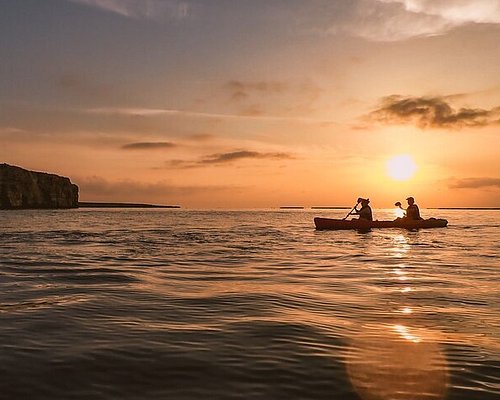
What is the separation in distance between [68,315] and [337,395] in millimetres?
5206

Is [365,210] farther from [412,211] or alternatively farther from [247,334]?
[247,334]

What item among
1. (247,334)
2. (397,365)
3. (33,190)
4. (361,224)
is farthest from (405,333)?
(33,190)

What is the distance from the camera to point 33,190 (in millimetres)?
139000

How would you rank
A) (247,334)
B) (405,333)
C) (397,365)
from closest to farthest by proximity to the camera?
(397,365) < (247,334) < (405,333)

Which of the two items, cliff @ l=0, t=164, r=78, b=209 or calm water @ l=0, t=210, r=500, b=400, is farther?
cliff @ l=0, t=164, r=78, b=209

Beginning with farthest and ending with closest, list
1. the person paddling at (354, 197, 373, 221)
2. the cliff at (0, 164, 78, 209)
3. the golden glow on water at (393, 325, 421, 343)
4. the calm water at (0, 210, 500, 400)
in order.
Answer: the cliff at (0, 164, 78, 209)
the person paddling at (354, 197, 373, 221)
the golden glow on water at (393, 325, 421, 343)
the calm water at (0, 210, 500, 400)

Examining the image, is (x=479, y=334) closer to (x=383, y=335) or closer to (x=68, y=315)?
(x=383, y=335)

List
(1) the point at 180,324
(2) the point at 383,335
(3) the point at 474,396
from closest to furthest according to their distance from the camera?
(3) the point at 474,396
(2) the point at 383,335
(1) the point at 180,324

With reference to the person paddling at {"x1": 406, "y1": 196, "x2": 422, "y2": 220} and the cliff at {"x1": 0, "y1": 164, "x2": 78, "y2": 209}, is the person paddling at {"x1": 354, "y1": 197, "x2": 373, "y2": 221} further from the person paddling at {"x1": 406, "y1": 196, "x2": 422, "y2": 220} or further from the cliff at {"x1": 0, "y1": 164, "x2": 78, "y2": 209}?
the cliff at {"x1": 0, "y1": 164, "x2": 78, "y2": 209}

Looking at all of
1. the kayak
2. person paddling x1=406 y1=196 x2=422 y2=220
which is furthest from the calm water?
person paddling x1=406 y1=196 x2=422 y2=220

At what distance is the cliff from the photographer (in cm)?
12556

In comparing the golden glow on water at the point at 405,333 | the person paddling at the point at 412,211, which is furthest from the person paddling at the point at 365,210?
the golden glow on water at the point at 405,333

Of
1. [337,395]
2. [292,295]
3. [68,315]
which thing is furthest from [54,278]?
[337,395]

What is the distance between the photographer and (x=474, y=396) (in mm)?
4805
